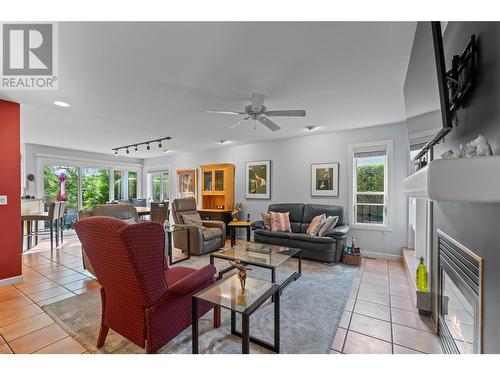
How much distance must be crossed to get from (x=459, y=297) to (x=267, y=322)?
1.47 m

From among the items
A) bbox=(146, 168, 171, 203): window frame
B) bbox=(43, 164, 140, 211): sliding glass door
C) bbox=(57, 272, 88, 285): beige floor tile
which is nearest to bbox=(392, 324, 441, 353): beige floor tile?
bbox=(57, 272, 88, 285): beige floor tile

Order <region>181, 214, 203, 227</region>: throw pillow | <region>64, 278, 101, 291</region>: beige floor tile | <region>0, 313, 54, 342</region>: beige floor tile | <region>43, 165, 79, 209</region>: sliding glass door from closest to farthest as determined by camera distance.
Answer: <region>0, 313, 54, 342</region>: beige floor tile → <region>64, 278, 101, 291</region>: beige floor tile → <region>181, 214, 203, 227</region>: throw pillow → <region>43, 165, 79, 209</region>: sliding glass door

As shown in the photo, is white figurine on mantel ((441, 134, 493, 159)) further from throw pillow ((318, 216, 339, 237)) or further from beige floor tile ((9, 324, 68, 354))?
beige floor tile ((9, 324, 68, 354))

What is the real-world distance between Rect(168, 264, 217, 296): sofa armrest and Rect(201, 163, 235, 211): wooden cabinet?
400 centimetres

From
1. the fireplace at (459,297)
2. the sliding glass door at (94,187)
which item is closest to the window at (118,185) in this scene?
the sliding glass door at (94,187)

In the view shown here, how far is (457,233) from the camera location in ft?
4.92

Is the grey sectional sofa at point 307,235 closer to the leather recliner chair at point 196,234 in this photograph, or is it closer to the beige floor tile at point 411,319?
the leather recliner chair at point 196,234

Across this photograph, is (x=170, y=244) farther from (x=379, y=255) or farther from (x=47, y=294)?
(x=379, y=255)

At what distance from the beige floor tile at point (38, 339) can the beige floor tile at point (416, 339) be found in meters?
2.80

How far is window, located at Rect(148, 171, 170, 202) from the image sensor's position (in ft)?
25.7

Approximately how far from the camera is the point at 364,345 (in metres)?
1.83

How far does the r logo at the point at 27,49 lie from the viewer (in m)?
1.71

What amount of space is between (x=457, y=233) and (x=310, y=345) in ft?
4.37

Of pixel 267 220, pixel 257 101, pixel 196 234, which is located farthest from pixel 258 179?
pixel 257 101
